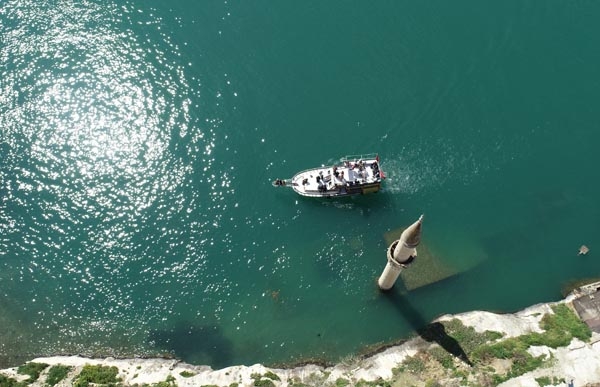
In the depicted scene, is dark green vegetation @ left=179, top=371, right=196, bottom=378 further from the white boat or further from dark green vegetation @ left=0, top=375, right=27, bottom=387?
the white boat

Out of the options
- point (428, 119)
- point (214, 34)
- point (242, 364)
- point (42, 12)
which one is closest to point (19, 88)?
point (42, 12)

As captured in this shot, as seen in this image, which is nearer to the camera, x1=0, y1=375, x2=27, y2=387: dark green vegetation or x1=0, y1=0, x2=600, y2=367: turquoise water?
x1=0, y1=375, x2=27, y2=387: dark green vegetation

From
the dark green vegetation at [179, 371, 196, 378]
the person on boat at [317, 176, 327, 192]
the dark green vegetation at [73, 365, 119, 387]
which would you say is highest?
the person on boat at [317, 176, 327, 192]

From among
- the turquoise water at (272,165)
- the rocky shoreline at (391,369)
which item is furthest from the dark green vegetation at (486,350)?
the turquoise water at (272,165)

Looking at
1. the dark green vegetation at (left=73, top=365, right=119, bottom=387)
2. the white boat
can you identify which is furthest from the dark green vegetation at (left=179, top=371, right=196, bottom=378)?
the white boat

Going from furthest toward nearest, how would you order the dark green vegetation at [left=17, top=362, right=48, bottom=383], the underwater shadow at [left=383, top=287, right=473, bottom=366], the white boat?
the white boat
the underwater shadow at [left=383, top=287, right=473, bottom=366]
the dark green vegetation at [left=17, top=362, right=48, bottom=383]

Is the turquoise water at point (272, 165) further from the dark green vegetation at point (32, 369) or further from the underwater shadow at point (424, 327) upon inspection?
the dark green vegetation at point (32, 369)

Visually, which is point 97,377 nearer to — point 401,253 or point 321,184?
point 321,184
